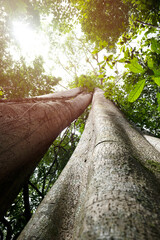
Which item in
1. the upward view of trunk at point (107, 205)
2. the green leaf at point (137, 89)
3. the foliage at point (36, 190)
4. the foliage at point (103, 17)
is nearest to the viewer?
the upward view of trunk at point (107, 205)

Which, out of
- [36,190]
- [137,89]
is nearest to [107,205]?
[137,89]

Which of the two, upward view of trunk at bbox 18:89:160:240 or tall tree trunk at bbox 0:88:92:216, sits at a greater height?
tall tree trunk at bbox 0:88:92:216

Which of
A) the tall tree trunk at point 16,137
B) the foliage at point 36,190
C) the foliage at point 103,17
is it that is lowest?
the foliage at point 36,190

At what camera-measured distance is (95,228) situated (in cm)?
43

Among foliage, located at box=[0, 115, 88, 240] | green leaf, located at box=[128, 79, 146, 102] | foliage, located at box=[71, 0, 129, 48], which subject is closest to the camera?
green leaf, located at box=[128, 79, 146, 102]

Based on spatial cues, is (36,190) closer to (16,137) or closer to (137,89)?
(16,137)

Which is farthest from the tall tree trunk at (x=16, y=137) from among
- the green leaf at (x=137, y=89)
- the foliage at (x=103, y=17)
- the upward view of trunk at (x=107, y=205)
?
the foliage at (x=103, y=17)

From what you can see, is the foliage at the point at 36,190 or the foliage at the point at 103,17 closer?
the foliage at the point at 36,190

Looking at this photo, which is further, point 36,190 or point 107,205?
point 36,190

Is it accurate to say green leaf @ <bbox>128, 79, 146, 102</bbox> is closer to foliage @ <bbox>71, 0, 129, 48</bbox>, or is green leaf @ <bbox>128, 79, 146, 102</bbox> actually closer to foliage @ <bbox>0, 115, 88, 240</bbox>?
foliage @ <bbox>0, 115, 88, 240</bbox>

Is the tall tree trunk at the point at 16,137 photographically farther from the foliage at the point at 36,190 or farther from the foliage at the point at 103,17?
the foliage at the point at 103,17

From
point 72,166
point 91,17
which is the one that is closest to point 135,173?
point 72,166

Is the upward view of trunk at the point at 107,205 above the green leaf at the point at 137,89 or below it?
below

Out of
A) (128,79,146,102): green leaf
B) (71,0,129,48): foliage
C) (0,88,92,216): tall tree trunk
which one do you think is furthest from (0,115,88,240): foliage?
(71,0,129,48): foliage
